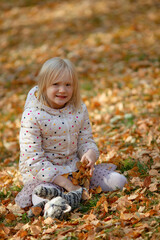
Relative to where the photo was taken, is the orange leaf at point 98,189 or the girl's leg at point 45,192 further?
the orange leaf at point 98,189

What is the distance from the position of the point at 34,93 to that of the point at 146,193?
1267 mm

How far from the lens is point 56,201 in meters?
2.51

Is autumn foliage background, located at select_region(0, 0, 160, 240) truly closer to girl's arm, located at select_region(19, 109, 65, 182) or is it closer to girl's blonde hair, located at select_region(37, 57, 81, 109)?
girl's arm, located at select_region(19, 109, 65, 182)

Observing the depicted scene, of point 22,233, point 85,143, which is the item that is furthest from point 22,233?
point 85,143

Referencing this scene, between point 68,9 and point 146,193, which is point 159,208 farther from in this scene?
point 68,9

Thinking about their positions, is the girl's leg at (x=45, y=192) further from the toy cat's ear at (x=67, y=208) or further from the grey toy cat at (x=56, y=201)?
the toy cat's ear at (x=67, y=208)

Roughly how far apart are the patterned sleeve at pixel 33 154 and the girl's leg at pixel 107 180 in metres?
0.40

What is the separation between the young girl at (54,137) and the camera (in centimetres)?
273

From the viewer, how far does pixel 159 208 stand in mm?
2412

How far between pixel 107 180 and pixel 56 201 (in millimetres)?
575

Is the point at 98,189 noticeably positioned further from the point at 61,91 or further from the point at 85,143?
the point at 61,91

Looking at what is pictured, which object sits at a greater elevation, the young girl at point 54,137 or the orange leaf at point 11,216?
the young girl at point 54,137

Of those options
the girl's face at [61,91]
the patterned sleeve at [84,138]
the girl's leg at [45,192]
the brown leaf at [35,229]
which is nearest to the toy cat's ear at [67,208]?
the girl's leg at [45,192]

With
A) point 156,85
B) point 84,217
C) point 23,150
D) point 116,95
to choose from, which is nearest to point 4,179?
point 23,150
